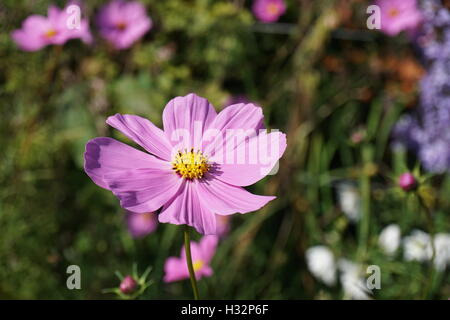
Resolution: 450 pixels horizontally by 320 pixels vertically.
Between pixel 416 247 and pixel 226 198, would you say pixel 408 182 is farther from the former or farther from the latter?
pixel 416 247

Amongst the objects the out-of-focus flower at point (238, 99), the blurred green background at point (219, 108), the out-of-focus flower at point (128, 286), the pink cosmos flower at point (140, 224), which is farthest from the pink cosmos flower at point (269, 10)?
the out-of-focus flower at point (128, 286)

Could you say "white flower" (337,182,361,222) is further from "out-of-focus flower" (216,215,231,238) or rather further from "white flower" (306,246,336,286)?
"out-of-focus flower" (216,215,231,238)

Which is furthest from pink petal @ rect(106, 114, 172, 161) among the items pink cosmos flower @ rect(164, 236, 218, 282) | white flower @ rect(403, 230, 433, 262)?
white flower @ rect(403, 230, 433, 262)

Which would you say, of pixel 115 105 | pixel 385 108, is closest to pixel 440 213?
pixel 385 108

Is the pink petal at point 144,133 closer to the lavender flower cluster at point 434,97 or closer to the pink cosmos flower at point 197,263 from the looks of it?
the pink cosmos flower at point 197,263

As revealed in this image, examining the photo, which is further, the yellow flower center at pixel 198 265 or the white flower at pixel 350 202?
the white flower at pixel 350 202

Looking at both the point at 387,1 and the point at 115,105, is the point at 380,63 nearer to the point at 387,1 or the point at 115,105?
the point at 387,1
